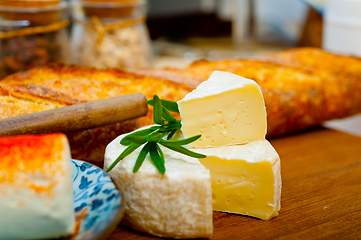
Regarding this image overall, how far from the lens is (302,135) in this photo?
5.45 feet

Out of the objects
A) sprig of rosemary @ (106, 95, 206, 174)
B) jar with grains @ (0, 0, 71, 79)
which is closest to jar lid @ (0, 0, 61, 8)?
jar with grains @ (0, 0, 71, 79)

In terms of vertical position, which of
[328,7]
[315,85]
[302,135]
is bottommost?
[302,135]

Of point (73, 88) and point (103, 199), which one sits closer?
point (103, 199)

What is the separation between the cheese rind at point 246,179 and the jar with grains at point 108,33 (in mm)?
1052

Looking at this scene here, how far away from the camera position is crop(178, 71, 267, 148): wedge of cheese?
3.30 feet

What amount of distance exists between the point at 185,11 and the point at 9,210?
3192mm

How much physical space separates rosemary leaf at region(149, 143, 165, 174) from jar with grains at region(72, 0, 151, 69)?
1.07 m

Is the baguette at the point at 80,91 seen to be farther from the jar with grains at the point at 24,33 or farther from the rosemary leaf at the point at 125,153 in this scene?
the rosemary leaf at the point at 125,153

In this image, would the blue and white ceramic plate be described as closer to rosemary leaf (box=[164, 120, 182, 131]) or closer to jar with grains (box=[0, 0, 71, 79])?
rosemary leaf (box=[164, 120, 182, 131])

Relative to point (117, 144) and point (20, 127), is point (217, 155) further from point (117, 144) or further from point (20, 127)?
point (20, 127)

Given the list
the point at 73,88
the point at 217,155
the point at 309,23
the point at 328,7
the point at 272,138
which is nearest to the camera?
the point at 217,155

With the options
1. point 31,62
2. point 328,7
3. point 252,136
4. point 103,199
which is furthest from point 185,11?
point 103,199

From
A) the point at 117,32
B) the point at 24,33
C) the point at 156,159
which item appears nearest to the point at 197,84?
the point at 156,159

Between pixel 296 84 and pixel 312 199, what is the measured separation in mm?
651
